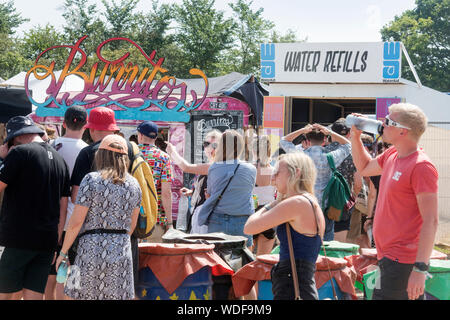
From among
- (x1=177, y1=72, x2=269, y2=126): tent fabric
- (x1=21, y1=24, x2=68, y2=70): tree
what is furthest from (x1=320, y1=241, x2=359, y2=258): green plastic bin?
(x1=21, y1=24, x2=68, y2=70): tree

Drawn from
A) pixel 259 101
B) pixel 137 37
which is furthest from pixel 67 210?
pixel 137 37

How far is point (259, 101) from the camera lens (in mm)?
15680

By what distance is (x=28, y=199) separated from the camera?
163 inches

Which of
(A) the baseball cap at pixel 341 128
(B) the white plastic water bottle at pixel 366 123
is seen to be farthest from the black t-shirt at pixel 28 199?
(A) the baseball cap at pixel 341 128

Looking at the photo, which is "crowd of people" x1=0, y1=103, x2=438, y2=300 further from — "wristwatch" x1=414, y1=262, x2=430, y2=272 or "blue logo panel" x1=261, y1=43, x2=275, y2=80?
"blue logo panel" x1=261, y1=43, x2=275, y2=80

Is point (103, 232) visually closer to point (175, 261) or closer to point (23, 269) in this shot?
point (175, 261)

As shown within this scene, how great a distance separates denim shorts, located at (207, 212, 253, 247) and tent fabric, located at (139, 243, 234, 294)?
82 cm

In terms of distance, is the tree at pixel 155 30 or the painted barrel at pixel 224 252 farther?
the tree at pixel 155 30

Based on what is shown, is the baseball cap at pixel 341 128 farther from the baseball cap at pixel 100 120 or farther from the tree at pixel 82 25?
the tree at pixel 82 25

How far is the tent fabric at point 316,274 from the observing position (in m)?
3.98

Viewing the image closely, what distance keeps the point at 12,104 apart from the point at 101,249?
9561mm

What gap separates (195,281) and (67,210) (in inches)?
53.1

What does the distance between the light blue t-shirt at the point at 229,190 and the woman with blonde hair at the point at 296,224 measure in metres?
1.62
